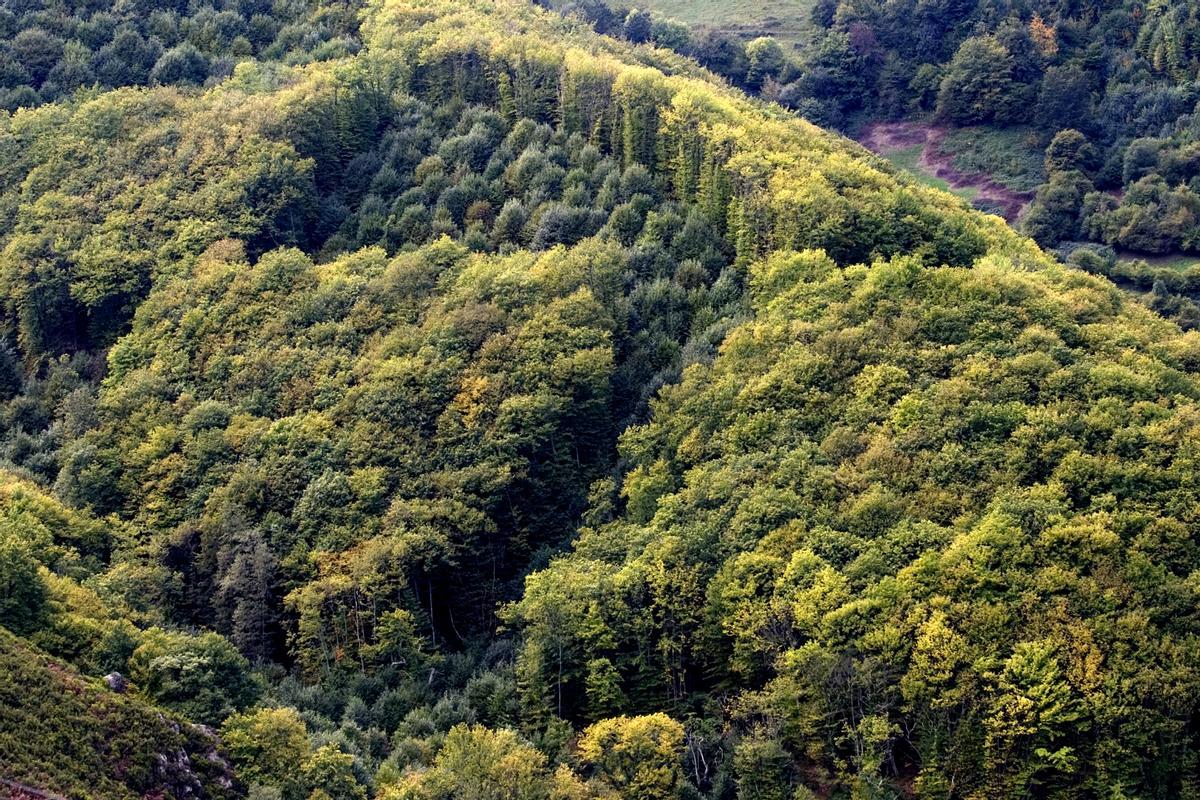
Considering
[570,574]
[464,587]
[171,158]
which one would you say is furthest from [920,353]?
[171,158]

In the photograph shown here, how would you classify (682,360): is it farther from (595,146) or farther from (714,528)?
(595,146)

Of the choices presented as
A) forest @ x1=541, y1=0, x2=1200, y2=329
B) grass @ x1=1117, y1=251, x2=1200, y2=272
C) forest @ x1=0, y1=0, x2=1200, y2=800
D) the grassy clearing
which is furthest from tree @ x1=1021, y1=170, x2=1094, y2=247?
grass @ x1=1117, y1=251, x2=1200, y2=272

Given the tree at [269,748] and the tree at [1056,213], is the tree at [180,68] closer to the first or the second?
the tree at [1056,213]

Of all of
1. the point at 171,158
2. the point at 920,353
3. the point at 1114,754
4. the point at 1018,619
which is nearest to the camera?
the point at 1114,754

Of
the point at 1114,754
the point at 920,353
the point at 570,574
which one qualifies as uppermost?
the point at 920,353

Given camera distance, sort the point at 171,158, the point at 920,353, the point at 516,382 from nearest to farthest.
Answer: the point at 920,353
the point at 516,382
the point at 171,158

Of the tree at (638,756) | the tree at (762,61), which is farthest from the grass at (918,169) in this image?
the tree at (638,756)

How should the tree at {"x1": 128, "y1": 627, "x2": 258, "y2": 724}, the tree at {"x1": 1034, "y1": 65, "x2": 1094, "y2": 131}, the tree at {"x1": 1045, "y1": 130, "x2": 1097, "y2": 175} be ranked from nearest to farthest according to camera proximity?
the tree at {"x1": 128, "y1": 627, "x2": 258, "y2": 724} < the tree at {"x1": 1045, "y1": 130, "x2": 1097, "y2": 175} < the tree at {"x1": 1034, "y1": 65, "x2": 1094, "y2": 131}

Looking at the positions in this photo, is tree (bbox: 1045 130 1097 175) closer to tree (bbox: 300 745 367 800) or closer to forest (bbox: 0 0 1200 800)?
forest (bbox: 0 0 1200 800)
